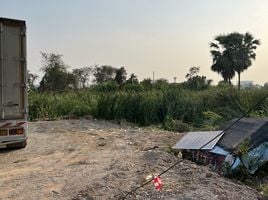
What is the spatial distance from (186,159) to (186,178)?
1.83 meters

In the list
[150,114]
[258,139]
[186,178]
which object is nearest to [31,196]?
[186,178]

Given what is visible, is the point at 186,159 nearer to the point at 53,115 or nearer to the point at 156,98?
the point at 156,98

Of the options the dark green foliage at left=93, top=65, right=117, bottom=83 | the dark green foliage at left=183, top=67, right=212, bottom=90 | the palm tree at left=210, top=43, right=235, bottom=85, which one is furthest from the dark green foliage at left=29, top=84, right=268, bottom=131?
the dark green foliage at left=93, top=65, right=117, bottom=83

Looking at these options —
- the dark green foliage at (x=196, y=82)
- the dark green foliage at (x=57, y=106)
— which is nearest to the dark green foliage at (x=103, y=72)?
the dark green foliage at (x=196, y=82)

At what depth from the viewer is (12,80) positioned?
8.91 m

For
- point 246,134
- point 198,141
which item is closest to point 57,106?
point 198,141

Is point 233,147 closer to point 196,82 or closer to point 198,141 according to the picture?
point 198,141

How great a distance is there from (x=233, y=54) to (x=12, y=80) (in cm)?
3375

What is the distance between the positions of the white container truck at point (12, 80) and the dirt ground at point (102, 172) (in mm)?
691

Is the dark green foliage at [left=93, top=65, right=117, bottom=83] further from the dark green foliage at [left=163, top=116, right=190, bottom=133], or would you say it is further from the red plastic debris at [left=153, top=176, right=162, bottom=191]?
the red plastic debris at [left=153, top=176, right=162, bottom=191]

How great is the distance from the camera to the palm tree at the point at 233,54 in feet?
130

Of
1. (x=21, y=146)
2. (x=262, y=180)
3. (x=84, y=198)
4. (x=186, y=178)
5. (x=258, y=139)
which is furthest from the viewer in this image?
(x=21, y=146)

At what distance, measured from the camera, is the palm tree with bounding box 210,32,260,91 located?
39562 mm

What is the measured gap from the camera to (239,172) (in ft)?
23.8
